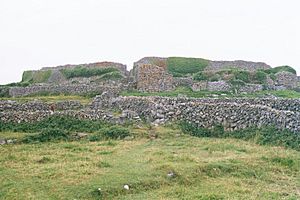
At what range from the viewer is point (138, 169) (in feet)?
56.0

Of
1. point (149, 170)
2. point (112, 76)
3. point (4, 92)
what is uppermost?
point (112, 76)

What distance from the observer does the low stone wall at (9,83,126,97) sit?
127ft

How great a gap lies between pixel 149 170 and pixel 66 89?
24352 millimetres

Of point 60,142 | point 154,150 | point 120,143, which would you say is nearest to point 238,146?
point 154,150

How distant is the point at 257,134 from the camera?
78.1ft

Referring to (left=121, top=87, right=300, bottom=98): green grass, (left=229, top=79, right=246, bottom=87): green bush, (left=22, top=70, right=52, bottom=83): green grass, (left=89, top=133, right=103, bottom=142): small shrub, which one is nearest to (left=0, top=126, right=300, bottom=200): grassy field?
(left=89, top=133, right=103, bottom=142): small shrub

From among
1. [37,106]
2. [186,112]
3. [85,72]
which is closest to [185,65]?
[85,72]

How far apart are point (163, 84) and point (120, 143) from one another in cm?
1920

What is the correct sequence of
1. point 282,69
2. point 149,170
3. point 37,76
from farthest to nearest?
point 37,76 → point 282,69 → point 149,170

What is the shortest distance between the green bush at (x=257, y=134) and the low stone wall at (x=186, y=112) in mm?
261

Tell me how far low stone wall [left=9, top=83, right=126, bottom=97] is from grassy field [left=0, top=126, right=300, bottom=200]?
629 inches

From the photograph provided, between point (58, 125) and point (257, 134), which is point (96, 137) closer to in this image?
point (58, 125)

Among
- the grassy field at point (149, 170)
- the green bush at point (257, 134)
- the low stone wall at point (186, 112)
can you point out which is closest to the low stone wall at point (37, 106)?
the low stone wall at point (186, 112)

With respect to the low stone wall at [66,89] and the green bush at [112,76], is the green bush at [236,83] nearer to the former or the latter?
the low stone wall at [66,89]
